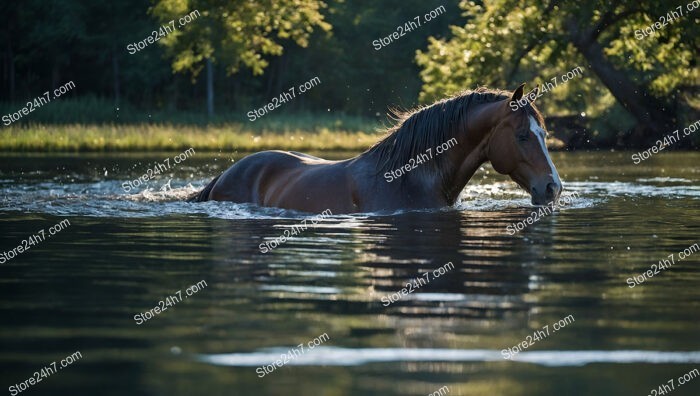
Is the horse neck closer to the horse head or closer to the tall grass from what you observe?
the horse head

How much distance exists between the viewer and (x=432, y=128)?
11.2 meters

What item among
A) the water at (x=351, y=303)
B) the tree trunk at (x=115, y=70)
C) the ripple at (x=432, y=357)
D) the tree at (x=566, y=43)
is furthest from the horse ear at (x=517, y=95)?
the tree trunk at (x=115, y=70)

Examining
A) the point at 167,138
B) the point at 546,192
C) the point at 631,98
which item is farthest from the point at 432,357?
the point at 167,138

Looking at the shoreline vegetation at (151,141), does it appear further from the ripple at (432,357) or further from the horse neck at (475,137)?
the ripple at (432,357)

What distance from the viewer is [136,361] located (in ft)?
15.9

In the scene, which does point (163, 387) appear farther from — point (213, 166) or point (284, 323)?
point (213, 166)

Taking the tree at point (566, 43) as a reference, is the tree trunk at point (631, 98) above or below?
below

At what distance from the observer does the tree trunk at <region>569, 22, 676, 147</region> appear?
2808cm

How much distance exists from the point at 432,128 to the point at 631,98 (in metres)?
20.5

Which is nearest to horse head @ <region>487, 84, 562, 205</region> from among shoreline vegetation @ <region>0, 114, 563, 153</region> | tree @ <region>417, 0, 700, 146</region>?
tree @ <region>417, 0, 700, 146</region>

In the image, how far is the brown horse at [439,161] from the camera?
10797 millimetres

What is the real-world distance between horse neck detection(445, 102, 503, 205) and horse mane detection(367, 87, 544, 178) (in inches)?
3.4

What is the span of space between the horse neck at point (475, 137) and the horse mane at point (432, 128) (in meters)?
0.09

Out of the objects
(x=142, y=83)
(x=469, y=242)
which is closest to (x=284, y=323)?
(x=469, y=242)
